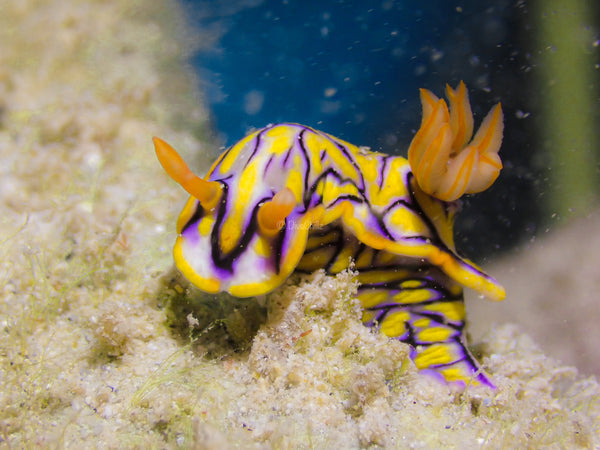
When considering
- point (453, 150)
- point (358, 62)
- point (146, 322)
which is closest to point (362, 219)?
point (453, 150)

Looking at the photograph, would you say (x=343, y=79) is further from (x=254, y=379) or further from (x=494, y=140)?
(x=254, y=379)

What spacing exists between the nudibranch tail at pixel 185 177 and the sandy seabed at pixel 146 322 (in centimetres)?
74

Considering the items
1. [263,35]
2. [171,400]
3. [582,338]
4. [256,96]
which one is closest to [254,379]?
[171,400]

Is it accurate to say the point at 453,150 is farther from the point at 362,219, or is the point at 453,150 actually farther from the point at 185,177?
the point at 185,177

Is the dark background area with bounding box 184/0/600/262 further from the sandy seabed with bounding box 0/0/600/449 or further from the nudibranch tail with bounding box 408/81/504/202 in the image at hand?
the nudibranch tail with bounding box 408/81/504/202

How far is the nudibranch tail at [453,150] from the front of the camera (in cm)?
280

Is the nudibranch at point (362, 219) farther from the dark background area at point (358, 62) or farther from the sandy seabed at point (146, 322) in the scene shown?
the dark background area at point (358, 62)

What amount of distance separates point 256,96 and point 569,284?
167 inches

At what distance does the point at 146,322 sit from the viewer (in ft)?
9.10

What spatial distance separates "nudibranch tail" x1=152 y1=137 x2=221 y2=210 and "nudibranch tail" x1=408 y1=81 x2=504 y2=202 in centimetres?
138

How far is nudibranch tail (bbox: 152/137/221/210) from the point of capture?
231 centimetres

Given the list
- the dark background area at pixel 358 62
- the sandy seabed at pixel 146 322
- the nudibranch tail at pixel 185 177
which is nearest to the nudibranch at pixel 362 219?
the nudibranch tail at pixel 185 177

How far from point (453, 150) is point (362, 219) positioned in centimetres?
90

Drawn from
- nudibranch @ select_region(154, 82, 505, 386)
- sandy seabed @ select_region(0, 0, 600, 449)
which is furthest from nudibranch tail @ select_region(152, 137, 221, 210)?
sandy seabed @ select_region(0, 0, 600, 449)
